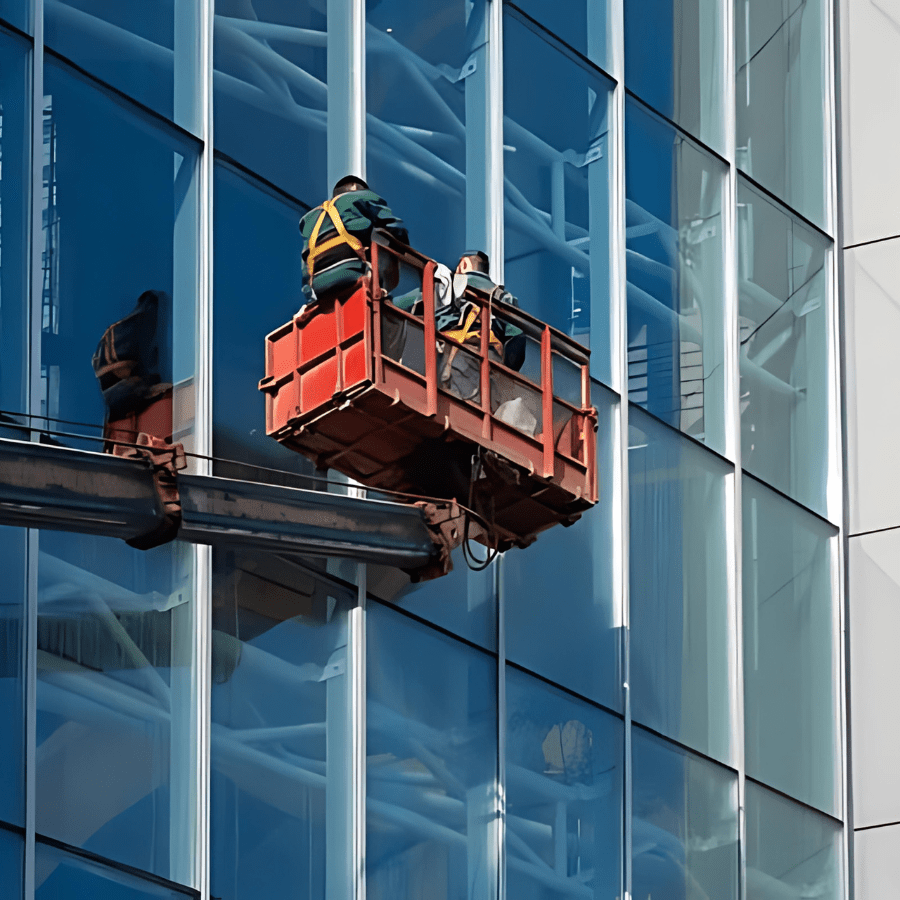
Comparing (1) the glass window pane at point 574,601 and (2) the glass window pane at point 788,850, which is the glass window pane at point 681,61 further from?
(2) the glass window pane at point 788,850

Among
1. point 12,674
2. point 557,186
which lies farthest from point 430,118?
point 12,674

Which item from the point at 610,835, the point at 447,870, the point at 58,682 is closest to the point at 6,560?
the point at 58,682

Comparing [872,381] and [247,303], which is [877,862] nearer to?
[872,381]

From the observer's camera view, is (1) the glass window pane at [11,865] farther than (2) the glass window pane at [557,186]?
No

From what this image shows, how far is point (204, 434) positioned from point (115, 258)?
5.27 feet

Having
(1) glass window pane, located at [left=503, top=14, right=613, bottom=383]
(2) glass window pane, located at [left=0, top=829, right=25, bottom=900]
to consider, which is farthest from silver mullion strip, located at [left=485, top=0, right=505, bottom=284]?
(2) glass window pane, located at [left=0, top=829, right=25, bottom=900]

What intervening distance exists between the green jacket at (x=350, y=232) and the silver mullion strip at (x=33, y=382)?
2.13 m

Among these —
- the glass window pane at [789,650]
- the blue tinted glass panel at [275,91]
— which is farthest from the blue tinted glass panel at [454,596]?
the glass window pane at [789,650]

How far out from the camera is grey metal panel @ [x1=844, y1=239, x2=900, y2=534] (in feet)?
91.9

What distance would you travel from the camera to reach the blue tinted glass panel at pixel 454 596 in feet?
61.8

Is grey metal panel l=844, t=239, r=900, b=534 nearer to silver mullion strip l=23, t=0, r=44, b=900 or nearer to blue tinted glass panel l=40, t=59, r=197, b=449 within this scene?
blue tinted glass panel l=40, t=59, r=197, b=449

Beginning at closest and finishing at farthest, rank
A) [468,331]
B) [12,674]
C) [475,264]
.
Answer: [12,674], [468,331], [475,264]

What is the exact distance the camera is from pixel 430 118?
2069 cm

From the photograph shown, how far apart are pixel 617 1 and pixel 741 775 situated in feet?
29.0
